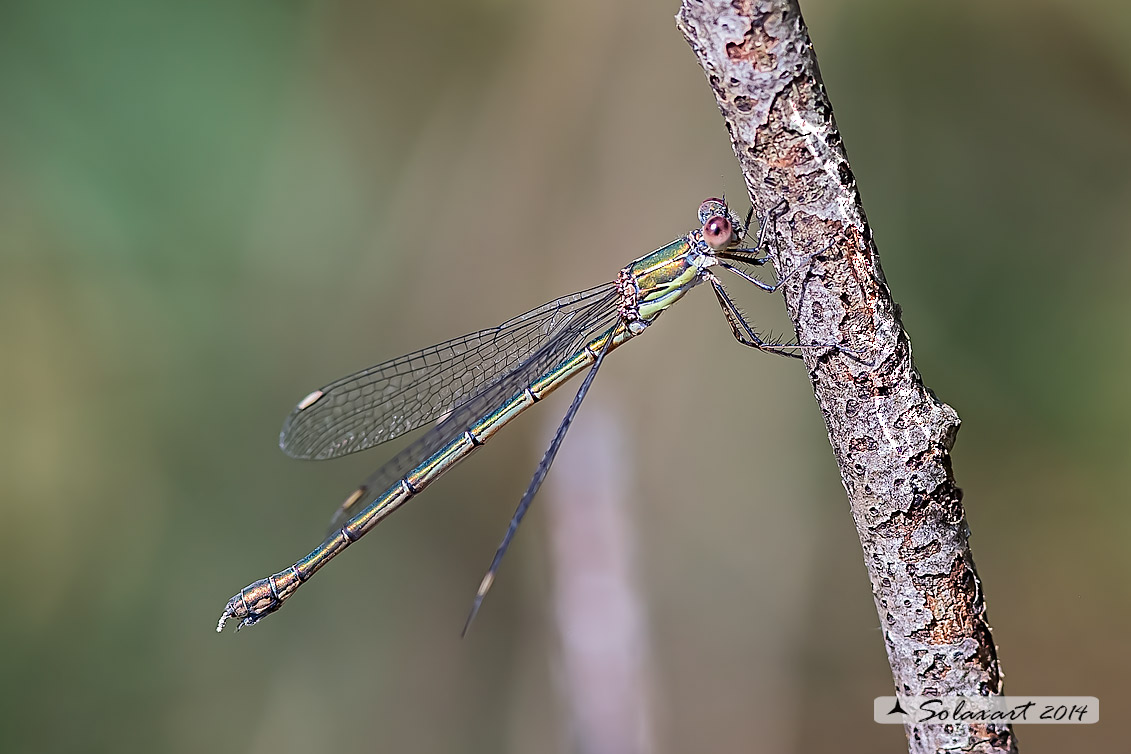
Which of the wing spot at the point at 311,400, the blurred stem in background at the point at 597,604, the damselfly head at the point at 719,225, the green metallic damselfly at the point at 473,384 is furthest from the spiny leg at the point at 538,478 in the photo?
the wing spot at the point at 311,400

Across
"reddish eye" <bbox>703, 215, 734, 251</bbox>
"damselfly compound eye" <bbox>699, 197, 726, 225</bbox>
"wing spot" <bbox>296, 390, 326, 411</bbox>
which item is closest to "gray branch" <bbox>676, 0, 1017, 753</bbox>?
"reddish eye" <bbox>703, 215, 734, 251</bbox>

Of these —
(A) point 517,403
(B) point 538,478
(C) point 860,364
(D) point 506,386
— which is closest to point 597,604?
(B) point 538,478

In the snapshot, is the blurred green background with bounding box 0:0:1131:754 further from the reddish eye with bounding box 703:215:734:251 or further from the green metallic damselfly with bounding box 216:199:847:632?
the reddish eye with bounding box 703:215:734:251

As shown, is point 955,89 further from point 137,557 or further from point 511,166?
point 137,557

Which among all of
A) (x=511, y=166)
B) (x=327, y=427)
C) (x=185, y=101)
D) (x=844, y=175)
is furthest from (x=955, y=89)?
(x=185, y=101)

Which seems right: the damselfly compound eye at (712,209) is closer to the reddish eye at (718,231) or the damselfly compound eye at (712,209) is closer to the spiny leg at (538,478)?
the reddish eye at (718,231)

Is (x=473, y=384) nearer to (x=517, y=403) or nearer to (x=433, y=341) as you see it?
(x=517, y=403)
